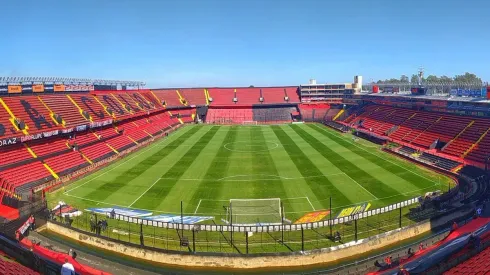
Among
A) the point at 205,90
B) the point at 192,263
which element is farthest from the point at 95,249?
the point at 205,90

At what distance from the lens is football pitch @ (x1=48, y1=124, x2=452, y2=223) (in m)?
33.9

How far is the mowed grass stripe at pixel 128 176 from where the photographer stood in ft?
123

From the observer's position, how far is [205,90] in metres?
112

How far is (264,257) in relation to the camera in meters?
25.4

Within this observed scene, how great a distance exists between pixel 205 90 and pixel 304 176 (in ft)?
246

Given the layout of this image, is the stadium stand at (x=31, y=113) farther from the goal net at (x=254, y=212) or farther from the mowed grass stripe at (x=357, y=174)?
the mowed grass stripe at (x=357, y=174)

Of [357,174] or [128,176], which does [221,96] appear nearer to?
[128,176]

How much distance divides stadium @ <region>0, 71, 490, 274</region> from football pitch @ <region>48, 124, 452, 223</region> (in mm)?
212

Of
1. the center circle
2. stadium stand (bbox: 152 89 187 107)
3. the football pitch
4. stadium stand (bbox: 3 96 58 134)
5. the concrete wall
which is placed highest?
stadium stand (bbox: 152 89 187 107)

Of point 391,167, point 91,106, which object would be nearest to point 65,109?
point 91,106

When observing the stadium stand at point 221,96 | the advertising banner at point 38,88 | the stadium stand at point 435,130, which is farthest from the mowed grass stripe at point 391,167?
the advertising banner at point 38,88

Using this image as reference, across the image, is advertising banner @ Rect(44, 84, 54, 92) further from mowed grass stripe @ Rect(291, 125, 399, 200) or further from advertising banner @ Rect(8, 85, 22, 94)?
mowed grass stripe @ Rect(291, 125, 399, 200)

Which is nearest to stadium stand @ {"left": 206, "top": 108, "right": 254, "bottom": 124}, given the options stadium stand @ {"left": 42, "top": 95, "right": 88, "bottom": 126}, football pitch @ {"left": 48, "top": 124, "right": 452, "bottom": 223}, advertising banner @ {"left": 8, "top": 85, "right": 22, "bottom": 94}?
football pitch @ {"left": 48, "top": 124, "right": 452, "bottom": 223}

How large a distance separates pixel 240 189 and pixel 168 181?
8.62m
